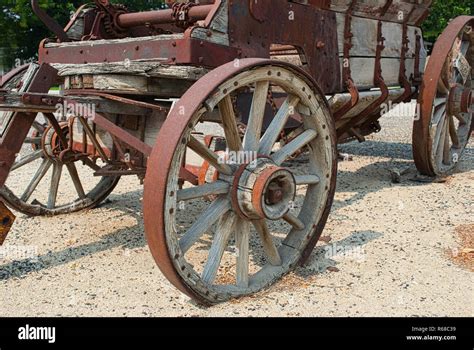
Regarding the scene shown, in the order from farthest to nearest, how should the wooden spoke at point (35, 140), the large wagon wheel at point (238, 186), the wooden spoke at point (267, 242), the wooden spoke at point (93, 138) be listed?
1. the wooden spoke at point (35, 140)
2. the wooden spoke at point (93, 138)
3. the wooden spoke at point (267, 242)
4. the large wagon wheel at point (238, 186)

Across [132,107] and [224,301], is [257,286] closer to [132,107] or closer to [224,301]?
[224,301]

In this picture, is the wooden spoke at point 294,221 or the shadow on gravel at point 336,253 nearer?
the wooden spoke at point 294,221

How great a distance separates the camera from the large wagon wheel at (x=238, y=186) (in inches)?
100

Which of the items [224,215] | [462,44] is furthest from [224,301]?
[462,44]

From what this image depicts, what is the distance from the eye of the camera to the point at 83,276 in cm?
353

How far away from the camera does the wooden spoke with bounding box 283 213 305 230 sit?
3255 mm

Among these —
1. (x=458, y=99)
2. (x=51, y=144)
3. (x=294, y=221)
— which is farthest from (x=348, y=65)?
(x=51, y=144)

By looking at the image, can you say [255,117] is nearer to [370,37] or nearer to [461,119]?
[370,37]

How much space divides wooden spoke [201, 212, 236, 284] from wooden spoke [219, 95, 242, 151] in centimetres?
40

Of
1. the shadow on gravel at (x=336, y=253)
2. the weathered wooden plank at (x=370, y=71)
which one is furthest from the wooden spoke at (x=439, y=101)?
the shadow on gravel at (x=336, y=253)

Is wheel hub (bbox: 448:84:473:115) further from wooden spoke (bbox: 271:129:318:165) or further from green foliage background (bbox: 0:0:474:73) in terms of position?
green foliage background (bbox: 0:0:474:73)

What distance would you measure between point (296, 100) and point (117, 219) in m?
2.25

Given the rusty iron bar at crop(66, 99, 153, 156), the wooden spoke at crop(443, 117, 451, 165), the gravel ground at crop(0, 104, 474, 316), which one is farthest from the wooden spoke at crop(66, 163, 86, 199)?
the wooden spoke at crop(443, 117, 451, 165)

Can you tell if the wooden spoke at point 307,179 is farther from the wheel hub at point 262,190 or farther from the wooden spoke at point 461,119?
the wooden spoke at point 461,119
